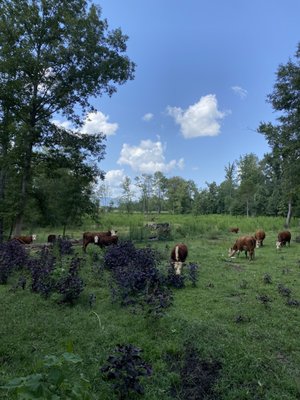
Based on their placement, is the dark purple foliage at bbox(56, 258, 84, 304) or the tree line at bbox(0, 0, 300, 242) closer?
the dark purple foliage at bbox(56, 258, 84, 304)

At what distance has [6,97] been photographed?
1515cm

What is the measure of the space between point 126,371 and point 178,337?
68.4 inches

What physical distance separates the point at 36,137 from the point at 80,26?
5719 millimetres

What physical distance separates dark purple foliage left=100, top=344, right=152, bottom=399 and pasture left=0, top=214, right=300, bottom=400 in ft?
0.56

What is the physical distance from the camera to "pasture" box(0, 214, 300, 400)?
158 inches

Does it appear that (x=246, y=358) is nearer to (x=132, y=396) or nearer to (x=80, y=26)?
(x=132, y=396)

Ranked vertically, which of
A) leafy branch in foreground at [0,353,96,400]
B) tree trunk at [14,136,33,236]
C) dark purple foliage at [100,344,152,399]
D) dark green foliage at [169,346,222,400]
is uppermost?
tree trunk at [14,136,33,236]

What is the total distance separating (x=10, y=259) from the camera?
9.49m

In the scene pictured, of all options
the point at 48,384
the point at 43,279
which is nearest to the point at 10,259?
the point at 43,279

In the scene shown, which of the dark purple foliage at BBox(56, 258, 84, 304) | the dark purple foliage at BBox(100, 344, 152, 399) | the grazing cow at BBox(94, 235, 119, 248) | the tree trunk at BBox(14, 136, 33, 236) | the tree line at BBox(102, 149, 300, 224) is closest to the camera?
the dark purple foliage at BBox(100, 344, 152, 399)

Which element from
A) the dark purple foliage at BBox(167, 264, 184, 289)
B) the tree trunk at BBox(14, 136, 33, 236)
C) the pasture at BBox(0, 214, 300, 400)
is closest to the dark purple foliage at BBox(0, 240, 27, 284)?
the pasture at BBox(0, 214, 300, 400)

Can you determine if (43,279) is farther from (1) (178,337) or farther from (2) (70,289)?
(1) (178,337)

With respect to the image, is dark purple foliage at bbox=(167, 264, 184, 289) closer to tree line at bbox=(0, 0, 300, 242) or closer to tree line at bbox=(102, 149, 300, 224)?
tree line at bbox=(0, 0, 300, 242)

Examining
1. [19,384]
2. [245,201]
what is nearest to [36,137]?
[19,384]
